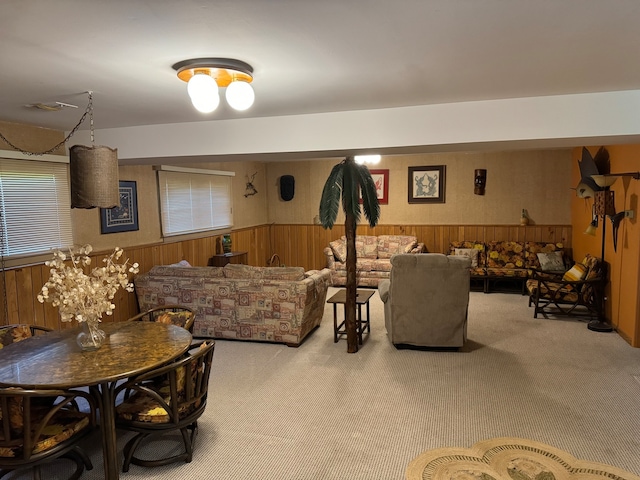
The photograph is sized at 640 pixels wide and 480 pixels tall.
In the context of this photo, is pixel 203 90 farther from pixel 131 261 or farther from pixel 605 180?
pixel 605 180

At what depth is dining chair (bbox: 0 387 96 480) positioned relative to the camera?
85.2 inches

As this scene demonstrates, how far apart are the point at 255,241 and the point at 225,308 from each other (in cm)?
386

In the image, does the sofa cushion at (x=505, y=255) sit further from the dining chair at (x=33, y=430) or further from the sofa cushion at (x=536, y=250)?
the dining chair at (x=33, y=430)

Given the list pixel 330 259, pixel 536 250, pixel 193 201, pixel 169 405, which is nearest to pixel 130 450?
pixel 169 405

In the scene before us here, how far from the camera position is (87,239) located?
506cm

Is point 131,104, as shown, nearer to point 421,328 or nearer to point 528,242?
point 421,328

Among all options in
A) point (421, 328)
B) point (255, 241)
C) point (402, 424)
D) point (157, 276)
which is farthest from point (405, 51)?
point (255, 241)

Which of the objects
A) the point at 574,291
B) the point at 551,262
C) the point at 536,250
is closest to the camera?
the point at 574,291

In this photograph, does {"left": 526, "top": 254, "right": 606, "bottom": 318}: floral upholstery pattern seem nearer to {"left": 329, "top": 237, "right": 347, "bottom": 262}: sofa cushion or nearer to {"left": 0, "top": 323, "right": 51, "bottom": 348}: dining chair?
{"left": 329, "top": 237, "right": 347, "bottom": 262}: sofa cushion

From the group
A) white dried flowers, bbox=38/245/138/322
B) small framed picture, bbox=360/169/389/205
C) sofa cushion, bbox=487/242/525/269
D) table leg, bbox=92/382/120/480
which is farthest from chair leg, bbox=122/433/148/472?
small framed picture, bbox=360/169/389/205

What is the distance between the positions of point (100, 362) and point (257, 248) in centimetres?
641

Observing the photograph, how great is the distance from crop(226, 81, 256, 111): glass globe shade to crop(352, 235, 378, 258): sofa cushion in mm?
6071

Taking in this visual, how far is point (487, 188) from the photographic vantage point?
7.99 m

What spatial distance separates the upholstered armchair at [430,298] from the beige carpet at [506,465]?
5.48 ft
